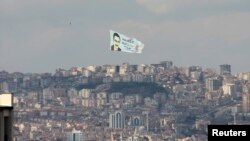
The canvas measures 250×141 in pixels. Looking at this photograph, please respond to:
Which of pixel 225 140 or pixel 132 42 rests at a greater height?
pixel 132 42

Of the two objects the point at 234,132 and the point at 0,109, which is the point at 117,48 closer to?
the point at 0,109

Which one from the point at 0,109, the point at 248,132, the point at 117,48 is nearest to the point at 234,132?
the point at 248,132

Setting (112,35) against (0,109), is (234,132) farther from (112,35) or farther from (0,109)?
(112,35)

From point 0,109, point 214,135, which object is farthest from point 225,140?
point 0,109

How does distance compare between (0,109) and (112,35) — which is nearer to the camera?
(0,109)

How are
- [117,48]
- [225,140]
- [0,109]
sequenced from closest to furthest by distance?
[225,140], [0,109], [117,48]

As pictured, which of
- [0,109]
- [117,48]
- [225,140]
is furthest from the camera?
[117,48]
